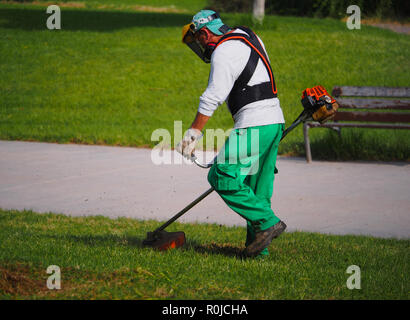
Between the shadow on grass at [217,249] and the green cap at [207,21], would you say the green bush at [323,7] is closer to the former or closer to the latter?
the green cap at [207,21]

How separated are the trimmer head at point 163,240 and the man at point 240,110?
2.31 ft

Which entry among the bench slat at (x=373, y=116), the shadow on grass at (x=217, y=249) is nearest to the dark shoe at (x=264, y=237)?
the shadow on grass at (x=217, y=249)

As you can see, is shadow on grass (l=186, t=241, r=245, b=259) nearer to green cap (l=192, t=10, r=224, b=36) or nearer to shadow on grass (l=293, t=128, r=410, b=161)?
green cap (l=192, t=10, r=224, b=36)

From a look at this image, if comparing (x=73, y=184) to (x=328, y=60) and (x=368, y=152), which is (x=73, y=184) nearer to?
(x=368, y=152)

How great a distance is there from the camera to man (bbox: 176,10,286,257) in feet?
14.5

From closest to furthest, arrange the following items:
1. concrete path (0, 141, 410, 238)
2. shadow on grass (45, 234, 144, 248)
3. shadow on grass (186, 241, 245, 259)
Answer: shadow on grass (186, 241, 245, 259) < shadow on grass (45, 234, 144, 248) < concrete path (0, 141, 410, 238)

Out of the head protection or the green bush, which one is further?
the green bush

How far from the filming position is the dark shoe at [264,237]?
4629mm

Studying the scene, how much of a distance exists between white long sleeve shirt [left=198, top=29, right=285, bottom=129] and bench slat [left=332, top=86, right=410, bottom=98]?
5.70 m

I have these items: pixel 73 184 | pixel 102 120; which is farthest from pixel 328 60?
pixel 73 184

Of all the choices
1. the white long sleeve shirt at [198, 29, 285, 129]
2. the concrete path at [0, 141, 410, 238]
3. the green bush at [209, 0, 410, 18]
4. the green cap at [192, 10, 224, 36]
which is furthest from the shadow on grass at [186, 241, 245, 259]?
the green bush at [209, 0, 410, 18]

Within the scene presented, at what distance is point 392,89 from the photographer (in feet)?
32.2

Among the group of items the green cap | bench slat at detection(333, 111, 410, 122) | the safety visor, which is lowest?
bench slat at detection(333, 111, 410, 122)

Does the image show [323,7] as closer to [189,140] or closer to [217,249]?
[217,249]
